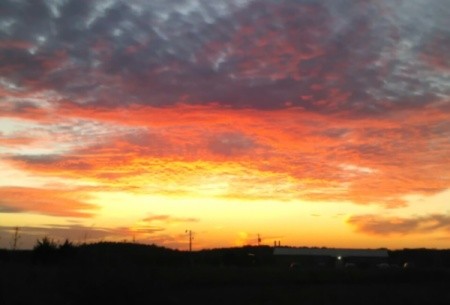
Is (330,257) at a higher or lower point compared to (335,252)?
lower

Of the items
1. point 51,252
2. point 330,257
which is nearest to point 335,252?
point 330,257

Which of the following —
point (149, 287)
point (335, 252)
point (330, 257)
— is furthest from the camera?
point (335, 252)

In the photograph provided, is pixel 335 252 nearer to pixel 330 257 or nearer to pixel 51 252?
pixel 330 257

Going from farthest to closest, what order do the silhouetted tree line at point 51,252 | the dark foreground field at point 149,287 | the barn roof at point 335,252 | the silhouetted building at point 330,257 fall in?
the barn roof at point 335,252
the silhouetted building at point 330,257
the silhouetted tree line at point 51,252
the dark foreground field at point 149,287

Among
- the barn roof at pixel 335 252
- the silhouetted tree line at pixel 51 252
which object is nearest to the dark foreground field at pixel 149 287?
the silhouetted tree line at pixel 51 252

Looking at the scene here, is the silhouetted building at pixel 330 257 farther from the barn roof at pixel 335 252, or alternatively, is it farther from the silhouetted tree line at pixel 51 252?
the silhouetted tree line at pixel 51 252

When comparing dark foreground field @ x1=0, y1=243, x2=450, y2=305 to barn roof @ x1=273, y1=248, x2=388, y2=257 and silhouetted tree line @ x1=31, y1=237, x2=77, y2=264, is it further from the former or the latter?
barn roof @ x1=273, y1=248, x2=388, y2=257

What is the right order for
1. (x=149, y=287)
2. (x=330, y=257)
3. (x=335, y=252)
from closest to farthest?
1. (x=149, y=287)
2. (x=330, y=257)
3. (x=335, y=252)

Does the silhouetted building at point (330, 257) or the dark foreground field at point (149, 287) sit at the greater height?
the silhouetted building at point (330, 257)

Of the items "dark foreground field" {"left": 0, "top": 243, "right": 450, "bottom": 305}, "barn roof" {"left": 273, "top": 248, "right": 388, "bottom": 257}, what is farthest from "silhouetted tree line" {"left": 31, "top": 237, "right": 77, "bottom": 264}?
"barn roof" {"left": 273, "top": 248, "right": 388, "bottom": 257}

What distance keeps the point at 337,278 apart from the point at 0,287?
41.7m

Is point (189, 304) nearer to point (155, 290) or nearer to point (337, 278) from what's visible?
point (155, 290)

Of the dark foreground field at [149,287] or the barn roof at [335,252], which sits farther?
the barn roof at [335,252]

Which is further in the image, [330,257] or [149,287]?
[330,257]
